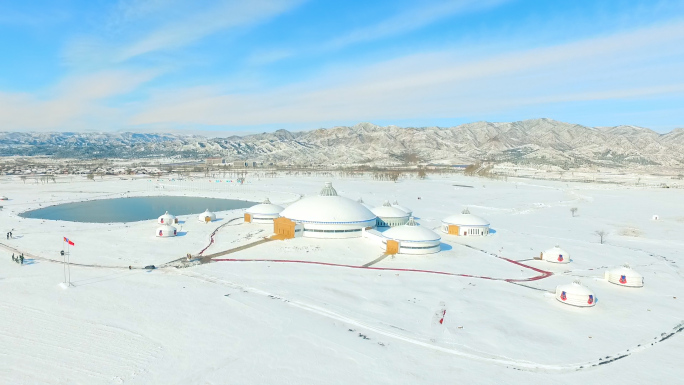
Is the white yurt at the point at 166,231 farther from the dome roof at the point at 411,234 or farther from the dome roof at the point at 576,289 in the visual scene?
the dome roof at the point at 576,289

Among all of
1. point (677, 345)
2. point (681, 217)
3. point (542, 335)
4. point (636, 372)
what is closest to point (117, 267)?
point (542, 335)

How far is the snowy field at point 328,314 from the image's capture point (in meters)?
23.2

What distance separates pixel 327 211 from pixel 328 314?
26.6 m

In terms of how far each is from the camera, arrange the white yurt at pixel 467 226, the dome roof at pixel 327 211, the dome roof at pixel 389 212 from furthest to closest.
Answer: the dome roof at pixel 389 212 < the white yurt at pixel 467 226 < the dome roof at pixel 327 211

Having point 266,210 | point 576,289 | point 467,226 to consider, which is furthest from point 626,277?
point 266,210

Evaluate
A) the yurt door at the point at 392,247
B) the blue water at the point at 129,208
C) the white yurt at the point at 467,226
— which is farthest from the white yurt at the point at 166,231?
the white yurt at the point at 467,226

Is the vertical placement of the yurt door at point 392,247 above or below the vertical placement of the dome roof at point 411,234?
below

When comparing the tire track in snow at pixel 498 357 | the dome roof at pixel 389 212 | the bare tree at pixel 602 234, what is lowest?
the tire track in snow at pixel 498 357

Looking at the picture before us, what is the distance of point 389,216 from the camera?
62281mm

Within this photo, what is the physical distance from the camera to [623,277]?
38.9 metres

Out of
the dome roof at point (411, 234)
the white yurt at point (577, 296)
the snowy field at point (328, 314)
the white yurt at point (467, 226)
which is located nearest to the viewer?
the snowy field at point (328, 314)

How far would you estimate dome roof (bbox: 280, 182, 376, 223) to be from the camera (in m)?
55.8

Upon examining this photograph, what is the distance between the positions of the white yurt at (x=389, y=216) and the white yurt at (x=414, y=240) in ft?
36.5

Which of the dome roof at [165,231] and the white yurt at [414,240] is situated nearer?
the white yurt at [414,240]
